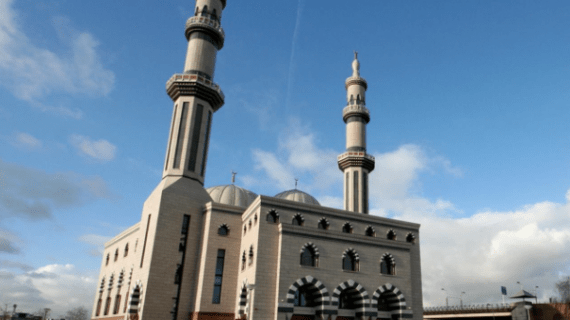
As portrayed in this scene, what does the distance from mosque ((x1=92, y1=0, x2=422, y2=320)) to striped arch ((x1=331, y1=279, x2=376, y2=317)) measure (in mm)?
85

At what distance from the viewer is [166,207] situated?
40.4m

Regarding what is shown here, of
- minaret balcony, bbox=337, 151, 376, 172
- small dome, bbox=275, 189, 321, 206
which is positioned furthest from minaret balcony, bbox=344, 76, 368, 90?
small dome, bbox=275, 189, 321, 206

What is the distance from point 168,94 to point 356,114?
2487 cm

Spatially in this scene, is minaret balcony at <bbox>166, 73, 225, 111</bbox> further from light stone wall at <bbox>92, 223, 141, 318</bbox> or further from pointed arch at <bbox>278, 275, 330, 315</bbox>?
pointed arch at <bbox>278, 275, 330, 315</bbox>

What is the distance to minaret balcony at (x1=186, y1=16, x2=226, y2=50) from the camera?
157 feet

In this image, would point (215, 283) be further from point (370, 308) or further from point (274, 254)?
point (370, 308)

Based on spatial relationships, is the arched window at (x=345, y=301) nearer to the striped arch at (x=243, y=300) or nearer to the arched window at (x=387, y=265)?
the arched window at (x=387, y=265)

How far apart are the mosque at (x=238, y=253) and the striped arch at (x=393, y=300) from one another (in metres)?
0.12

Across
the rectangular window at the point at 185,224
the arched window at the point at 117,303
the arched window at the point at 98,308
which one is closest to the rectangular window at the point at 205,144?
the rectangular window at the point at 185,224

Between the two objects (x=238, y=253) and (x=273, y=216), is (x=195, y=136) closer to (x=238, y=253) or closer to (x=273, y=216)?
(x=238, y=253)

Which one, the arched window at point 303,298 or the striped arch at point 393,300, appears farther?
the striped arch at point 393,300

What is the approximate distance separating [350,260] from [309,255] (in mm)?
3970

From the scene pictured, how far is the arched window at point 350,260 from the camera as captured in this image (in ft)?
123

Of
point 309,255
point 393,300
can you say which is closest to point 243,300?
point 309,255
